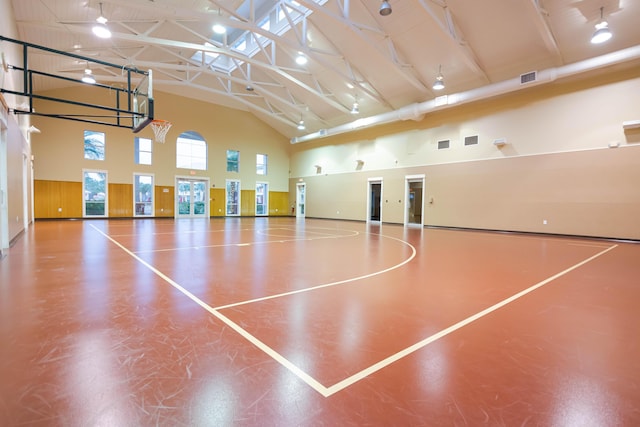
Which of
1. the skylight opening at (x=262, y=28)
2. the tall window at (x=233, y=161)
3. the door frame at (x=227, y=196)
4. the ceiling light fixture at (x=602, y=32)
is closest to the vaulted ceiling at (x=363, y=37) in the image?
the skylight opening at (x=262, y=28)

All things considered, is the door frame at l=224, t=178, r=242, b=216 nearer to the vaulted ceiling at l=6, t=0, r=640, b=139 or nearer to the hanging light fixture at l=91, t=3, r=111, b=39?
the vaulted ceiling at l=6, t=0, r=640, b=139

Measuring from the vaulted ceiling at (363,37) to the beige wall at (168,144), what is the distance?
2.86m

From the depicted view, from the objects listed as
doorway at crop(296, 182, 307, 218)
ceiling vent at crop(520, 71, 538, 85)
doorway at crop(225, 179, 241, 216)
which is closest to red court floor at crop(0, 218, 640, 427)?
ceiling vent at crop(520, 71, 538, 85)

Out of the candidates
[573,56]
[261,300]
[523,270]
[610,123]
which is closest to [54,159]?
[261,300]

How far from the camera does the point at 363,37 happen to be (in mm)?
10172

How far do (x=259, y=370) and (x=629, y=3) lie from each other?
12425mm

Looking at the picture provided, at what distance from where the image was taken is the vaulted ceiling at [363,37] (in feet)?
28.7

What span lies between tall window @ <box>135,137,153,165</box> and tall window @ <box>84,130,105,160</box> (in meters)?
1.62

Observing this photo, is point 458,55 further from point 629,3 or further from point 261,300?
point 261,300

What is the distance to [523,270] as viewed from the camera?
17.5 ft

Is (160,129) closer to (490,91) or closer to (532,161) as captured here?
(490,91)

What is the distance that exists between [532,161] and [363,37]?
7.73 m

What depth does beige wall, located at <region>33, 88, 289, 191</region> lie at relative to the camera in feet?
48.9

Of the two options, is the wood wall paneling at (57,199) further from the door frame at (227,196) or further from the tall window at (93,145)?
the door frame at (227,196)
